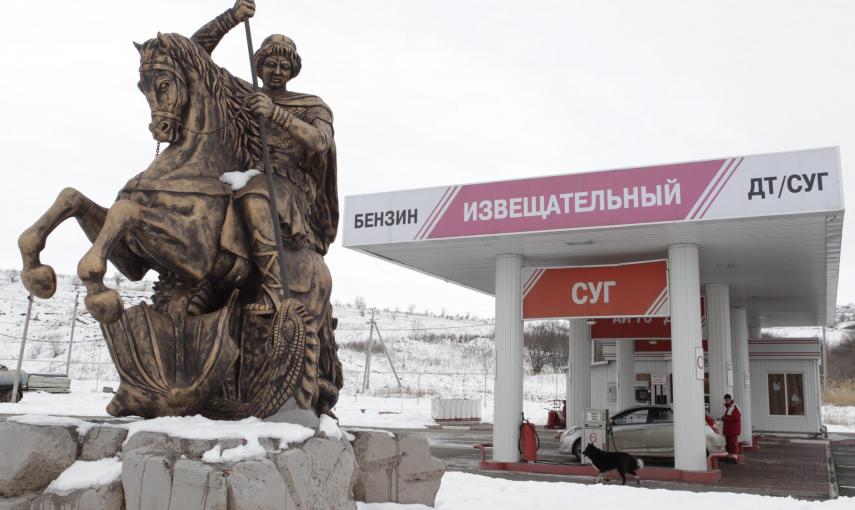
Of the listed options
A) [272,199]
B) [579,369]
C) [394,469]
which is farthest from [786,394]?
[272,199]

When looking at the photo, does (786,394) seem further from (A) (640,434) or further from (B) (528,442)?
(B) (528,442)

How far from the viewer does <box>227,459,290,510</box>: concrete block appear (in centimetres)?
319

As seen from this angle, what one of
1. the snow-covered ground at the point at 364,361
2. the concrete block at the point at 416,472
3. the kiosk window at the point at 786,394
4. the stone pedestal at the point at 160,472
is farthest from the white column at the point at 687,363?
the snow-covered ground at the point at 364,361

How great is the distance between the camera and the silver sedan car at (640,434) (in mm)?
13883

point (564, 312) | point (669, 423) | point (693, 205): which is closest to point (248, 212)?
point (693, 205)

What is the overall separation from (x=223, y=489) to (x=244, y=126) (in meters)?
2.29

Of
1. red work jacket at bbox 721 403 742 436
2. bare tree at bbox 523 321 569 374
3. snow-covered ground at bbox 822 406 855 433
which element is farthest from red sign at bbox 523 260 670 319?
bare tree at bbox 523 321 569 374

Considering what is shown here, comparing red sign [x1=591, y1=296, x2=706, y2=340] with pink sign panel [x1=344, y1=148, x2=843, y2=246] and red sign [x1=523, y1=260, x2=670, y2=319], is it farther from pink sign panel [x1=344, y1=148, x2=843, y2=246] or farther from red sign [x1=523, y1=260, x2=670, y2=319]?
pink sign panel [x1=344, y1=148, x2=843, y2=246]

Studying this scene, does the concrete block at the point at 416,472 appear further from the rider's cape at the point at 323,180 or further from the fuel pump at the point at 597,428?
the fuel pump at the point at 597,428

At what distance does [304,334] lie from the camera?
395 centimetres

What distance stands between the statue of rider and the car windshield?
429 inches

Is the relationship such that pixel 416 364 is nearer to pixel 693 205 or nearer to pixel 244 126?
pixel 693 205

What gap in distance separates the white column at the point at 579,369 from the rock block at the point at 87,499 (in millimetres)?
13078

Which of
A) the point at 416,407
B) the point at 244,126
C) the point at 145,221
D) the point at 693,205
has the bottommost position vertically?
the point at 416,407
